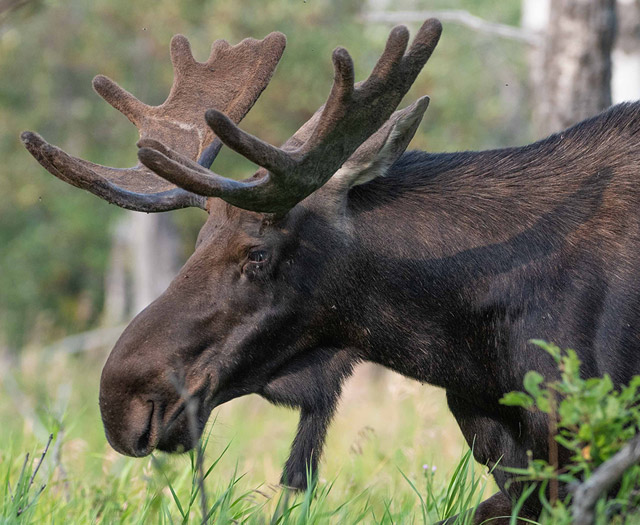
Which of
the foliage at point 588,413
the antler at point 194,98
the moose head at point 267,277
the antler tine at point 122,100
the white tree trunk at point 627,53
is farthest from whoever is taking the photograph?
the white tree trunk at point 627,53

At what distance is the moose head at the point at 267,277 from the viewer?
329 centimetres

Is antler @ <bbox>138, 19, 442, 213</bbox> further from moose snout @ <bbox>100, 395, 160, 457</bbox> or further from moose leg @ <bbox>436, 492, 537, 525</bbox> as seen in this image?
moose leg @ <bbox>436, 492, 537, 525</bbox>

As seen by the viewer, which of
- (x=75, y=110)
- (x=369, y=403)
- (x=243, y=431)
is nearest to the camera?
(x=243, y=431)

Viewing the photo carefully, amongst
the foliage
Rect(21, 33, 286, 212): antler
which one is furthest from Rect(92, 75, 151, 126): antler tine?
the foliage

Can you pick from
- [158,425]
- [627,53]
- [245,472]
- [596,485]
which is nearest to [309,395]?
[158,425]

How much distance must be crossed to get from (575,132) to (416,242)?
0.77 meters

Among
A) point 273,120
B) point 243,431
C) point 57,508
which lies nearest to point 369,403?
point 243,431

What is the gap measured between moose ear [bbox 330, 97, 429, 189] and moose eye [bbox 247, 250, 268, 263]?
15.3 inches

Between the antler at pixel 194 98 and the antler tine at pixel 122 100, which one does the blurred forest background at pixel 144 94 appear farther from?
the antler tine at pixel 122 100

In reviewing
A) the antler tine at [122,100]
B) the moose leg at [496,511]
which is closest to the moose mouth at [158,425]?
the moose leg at [496,511]

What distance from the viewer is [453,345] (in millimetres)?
3619

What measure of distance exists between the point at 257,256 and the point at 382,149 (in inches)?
23.4

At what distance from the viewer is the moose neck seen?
3527 mm

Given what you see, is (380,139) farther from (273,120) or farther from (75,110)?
(75,110)
